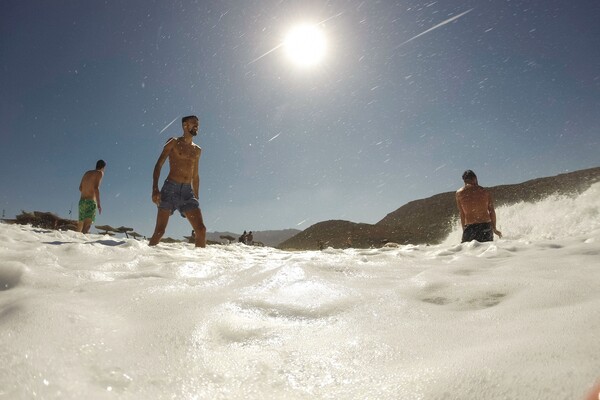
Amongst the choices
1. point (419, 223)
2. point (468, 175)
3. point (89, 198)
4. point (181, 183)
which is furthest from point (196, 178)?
point (419, 223)

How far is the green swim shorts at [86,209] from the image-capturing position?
287 inches

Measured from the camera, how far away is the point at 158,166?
512 centimetres

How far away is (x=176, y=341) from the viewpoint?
40.9 inches

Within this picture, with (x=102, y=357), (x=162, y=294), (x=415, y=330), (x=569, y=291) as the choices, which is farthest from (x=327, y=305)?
(x=569, y=291)

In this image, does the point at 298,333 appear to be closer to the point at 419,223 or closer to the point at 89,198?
the point at 89,198

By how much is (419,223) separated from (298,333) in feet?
81.7

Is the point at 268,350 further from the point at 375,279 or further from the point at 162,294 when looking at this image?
the point at 375,279

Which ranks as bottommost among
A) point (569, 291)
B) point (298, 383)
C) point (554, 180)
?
point (298, 383)

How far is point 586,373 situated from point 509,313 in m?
0.51

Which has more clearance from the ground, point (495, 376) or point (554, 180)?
point (554, 180)

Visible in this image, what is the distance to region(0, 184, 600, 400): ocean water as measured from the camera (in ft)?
2.55

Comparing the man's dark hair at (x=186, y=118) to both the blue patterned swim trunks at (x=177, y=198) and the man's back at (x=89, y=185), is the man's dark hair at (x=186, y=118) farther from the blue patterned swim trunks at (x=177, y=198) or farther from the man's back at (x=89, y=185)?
the man's back at (x=89, y=185)

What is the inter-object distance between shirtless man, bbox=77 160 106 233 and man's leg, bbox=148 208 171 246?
3370 mm

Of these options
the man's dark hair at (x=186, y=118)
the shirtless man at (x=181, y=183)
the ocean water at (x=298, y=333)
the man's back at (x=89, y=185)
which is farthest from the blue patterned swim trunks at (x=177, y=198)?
the man's back at (x=89, y=185)
